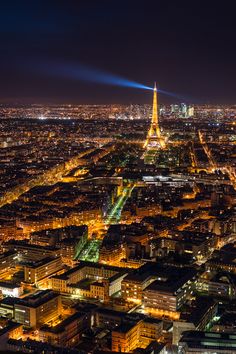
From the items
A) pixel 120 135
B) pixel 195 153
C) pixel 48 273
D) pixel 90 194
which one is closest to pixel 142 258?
pixel 48 273

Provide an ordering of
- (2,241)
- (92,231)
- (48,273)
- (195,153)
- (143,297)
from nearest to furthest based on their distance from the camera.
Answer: (143,297)
(48,273)
(2,241)
(92,231)
(195,153)

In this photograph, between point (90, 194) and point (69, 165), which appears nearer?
point (90, 194)

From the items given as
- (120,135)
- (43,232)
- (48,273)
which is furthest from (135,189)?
(120,135)

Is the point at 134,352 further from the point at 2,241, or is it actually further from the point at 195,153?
the point at 195,153

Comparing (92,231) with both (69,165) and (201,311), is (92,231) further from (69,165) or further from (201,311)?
(69,165)

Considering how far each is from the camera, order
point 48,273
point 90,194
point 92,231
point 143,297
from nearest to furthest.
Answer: point 143,297
point 48,273
point 92,231
point 90,194

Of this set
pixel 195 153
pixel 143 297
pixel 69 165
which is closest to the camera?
pixel 143 297

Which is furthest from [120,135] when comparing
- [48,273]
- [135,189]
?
[48,273]

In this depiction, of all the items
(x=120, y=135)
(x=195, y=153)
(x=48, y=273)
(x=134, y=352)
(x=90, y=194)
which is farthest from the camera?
(x=120, y=135)

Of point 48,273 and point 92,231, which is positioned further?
point 92,231
